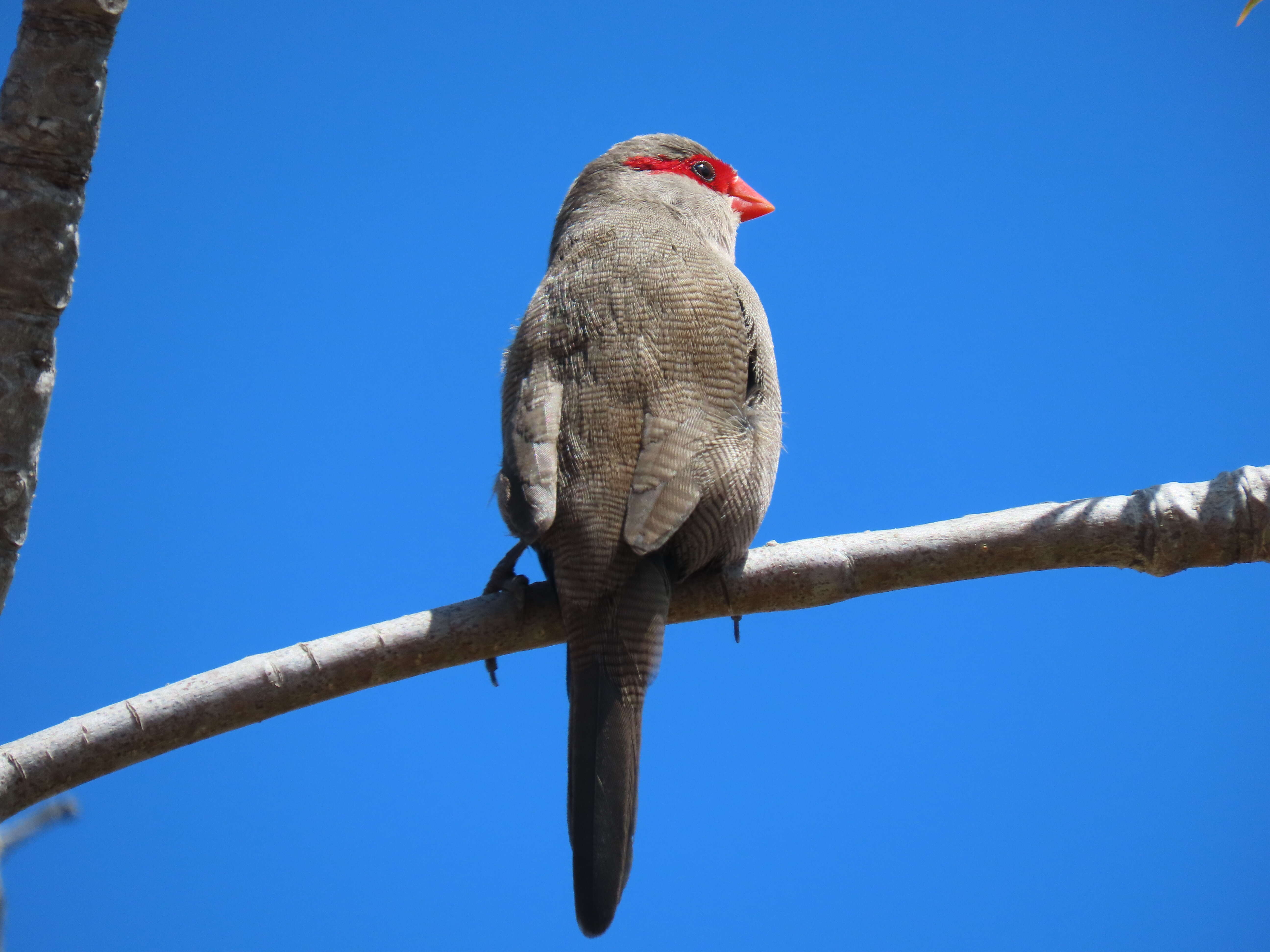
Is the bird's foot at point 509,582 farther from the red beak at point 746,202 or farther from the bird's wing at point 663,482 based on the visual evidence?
the red beak at point 746,202

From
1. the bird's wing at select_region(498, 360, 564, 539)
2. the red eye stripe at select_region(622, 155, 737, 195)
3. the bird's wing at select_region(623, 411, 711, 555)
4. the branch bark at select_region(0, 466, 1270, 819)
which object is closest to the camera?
the branch bark at select_region(0, 466, 1270, 819)

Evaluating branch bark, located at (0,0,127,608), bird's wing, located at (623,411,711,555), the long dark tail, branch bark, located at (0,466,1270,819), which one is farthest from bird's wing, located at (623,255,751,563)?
branch bark, located at (0,0,127,608)

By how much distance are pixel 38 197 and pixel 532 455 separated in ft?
4.70

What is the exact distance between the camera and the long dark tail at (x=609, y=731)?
2.72m

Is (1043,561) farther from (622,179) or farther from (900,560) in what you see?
(622,179)

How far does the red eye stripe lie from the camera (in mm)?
4715

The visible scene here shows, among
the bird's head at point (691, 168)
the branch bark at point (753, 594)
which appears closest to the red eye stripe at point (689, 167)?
the bird's head at point (691, 168)

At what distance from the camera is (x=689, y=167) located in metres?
4.88

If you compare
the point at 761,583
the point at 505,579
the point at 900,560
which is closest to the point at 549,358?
the point at 505,579

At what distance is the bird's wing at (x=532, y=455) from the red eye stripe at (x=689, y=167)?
158 centimetres

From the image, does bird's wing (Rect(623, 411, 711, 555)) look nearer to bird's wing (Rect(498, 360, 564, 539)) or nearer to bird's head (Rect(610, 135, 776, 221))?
bird's wing (Rect(498, 360, 564, 539))

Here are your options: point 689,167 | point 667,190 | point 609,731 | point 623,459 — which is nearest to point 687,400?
point 623,459

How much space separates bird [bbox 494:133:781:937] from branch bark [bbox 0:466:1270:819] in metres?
0.18

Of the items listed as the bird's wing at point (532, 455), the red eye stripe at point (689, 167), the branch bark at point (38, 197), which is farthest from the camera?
the red eye stripe at point (689, 167)
